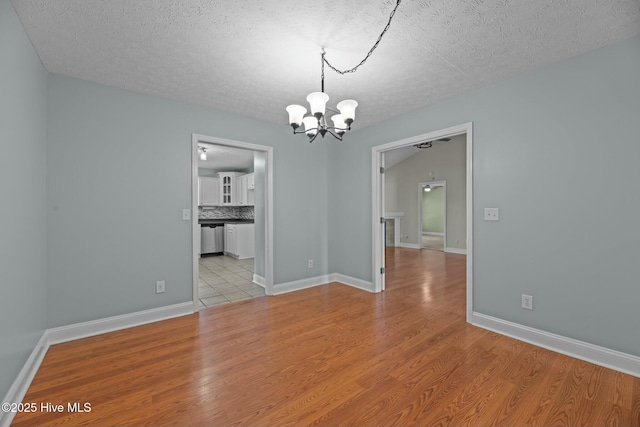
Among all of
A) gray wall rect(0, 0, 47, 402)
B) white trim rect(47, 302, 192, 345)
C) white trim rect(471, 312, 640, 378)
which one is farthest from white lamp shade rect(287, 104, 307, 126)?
white trim rect(471, 312, 640, 378)

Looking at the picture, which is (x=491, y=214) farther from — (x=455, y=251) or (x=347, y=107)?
(x=455, y=251)

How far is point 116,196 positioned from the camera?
2.78 meters

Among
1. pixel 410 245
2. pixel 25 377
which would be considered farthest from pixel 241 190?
pixel 25 377

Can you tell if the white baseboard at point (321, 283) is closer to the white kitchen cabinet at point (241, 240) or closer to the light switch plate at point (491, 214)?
the light switch plate at point (491, 214)

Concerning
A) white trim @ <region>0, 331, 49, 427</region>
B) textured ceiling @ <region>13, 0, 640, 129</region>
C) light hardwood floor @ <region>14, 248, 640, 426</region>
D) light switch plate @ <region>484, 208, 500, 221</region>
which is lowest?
light hardwood floor @ <region>14, 248, 640, 426</region>

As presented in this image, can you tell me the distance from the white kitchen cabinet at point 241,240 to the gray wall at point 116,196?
3.46 metres

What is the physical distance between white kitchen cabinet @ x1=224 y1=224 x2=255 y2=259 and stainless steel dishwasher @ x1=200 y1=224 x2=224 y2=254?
0.49 m

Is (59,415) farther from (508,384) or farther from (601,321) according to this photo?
(601,321)

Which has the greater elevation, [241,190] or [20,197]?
[241,190]

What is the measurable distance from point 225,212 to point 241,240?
6.39 feet

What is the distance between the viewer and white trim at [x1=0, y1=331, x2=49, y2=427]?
1520mm

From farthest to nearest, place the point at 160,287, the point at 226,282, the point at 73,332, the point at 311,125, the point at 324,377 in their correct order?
the point at 226,282
the point at 160,287
the point at 73,332
the point at 311,125
the point at 324,377

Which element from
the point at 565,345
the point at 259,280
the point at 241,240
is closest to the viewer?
the point at 565,345

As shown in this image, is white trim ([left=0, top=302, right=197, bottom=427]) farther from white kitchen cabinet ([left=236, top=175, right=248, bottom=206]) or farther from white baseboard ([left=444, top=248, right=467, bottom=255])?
white baseboard ([left=444, top=248, right=467, bottom=255])
